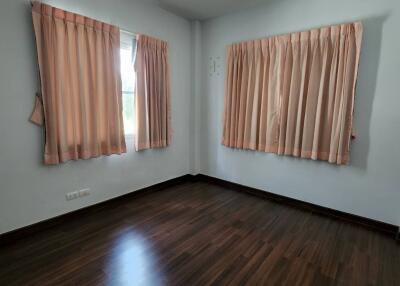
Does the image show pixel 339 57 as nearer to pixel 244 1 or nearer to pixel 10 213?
pixel 244 1

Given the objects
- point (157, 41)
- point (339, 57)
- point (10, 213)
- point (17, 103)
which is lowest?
point (10, 213)

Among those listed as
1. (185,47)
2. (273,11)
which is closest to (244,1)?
(273,11)

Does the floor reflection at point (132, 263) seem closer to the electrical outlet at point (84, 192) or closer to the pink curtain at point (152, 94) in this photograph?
the electrical outlet at point (84, 192)

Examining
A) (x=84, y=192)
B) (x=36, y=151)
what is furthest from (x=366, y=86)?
(x=36, y=151)

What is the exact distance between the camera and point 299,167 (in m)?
3.03

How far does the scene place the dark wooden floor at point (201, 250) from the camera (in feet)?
5.86

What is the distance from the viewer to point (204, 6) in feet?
10.5

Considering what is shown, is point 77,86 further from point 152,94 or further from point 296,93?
point 296,93

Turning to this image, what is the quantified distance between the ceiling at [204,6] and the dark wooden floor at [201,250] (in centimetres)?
281

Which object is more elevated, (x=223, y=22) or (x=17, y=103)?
(x=223, y=22)

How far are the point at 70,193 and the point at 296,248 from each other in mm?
2504

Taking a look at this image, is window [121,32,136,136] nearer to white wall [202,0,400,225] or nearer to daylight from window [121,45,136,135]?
daylight from window [121,45,136,135]

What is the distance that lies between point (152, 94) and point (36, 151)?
1.58m

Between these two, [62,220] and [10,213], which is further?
[62,220]
